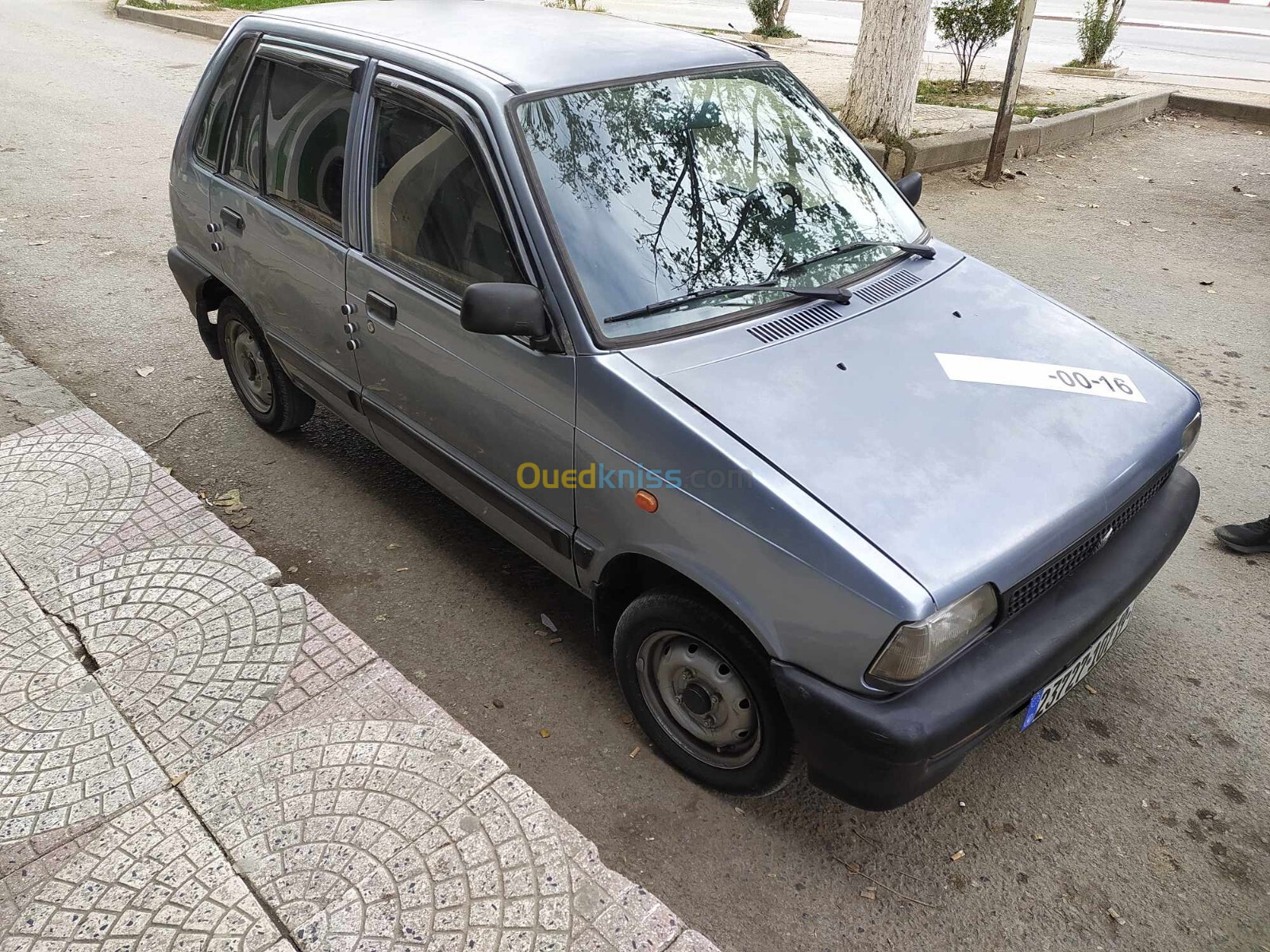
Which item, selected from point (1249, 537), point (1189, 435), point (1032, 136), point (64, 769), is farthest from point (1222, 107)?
point (64, 769)

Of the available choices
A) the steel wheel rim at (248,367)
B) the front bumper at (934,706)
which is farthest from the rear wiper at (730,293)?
the steel wheel rim at (248,367)

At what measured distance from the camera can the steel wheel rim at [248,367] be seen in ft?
14.8

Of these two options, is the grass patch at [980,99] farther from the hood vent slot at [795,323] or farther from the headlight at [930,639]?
the headlight at [930,639]

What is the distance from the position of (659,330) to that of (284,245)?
1.87m

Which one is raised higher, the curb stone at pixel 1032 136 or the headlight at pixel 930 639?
the headlight at pixel 930 639

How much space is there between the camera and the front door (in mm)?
2877

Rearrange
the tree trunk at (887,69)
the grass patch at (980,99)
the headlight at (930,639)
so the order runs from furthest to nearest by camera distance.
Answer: the grass patch at (980,99)
the tree trunk at (887,69)
the headlight at (930,639)

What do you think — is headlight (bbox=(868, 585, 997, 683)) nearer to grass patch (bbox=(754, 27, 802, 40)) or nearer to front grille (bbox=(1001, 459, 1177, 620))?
front grille (bbox=(1001, 459, 1177, 620))

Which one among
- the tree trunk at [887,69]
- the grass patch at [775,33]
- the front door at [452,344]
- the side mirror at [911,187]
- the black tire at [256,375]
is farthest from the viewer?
the grass patch at [775,33]

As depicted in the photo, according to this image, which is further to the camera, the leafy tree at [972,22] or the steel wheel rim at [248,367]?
the leafy tree at [972,22]

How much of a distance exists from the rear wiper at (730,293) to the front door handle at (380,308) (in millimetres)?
978

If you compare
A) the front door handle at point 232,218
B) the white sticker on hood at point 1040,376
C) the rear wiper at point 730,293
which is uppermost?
the rear wiper at point 730,293

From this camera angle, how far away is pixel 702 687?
107 inches

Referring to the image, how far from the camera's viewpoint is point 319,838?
2566mm
